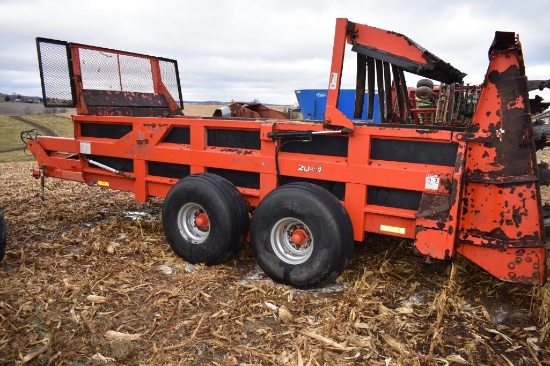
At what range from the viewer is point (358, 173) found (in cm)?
414

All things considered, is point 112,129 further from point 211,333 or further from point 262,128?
point 211,333

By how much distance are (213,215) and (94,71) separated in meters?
2.98

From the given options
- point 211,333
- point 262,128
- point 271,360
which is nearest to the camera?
point 271,360

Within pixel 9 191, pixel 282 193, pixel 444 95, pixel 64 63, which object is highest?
pixel 64 63

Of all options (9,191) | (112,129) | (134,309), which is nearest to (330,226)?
(134,309)

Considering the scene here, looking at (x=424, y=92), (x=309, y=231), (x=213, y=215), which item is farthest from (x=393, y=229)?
(x=424, y=92)

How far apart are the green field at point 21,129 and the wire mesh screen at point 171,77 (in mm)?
12464

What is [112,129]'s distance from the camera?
5777 mm

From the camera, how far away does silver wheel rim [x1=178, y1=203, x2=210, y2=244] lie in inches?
188

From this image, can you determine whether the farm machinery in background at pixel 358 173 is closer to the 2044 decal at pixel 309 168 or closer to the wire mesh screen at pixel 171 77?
the 2044 decal at pixel 309 168

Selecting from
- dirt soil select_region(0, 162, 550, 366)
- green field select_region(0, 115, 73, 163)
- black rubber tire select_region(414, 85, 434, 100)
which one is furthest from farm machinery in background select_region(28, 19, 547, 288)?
green field select_region(0, 115, 73, 163)

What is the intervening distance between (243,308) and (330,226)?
0.97 m

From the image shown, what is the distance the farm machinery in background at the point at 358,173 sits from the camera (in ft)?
11.9

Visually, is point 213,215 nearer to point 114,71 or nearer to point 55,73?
point 55,73
